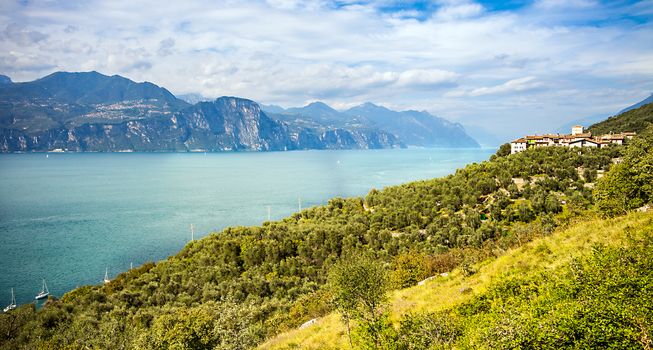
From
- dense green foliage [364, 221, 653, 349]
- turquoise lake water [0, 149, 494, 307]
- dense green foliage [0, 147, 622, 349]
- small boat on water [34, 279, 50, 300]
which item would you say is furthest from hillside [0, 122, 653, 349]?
turquoise lake water [0, 149, 494, 307]

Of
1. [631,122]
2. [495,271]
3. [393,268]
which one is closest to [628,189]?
[495,271]

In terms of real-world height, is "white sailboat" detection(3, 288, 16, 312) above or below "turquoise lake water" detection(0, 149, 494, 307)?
below

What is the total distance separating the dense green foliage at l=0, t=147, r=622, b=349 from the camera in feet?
105

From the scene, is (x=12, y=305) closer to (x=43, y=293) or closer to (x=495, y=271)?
(x=43, y=293)

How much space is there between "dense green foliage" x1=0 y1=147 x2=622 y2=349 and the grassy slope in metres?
2.76

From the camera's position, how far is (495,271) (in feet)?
70.8

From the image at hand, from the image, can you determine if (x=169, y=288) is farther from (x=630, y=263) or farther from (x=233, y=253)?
(x=630, y=263)

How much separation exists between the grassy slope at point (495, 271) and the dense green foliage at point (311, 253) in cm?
276

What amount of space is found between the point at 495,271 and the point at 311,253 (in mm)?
42534

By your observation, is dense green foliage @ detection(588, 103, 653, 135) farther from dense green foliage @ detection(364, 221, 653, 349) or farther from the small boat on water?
the small boat on water

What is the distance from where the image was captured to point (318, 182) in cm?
16575

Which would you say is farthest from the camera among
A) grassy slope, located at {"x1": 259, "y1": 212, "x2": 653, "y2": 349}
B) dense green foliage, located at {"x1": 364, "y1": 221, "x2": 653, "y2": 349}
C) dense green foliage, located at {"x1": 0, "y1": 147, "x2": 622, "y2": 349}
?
dense green foliage, located at {"x1": 0, "y1": 147, "x2": 622, "y2": 349}

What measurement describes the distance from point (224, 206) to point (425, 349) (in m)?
108

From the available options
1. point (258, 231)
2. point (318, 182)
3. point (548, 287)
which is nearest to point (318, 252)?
point (258, 231)
